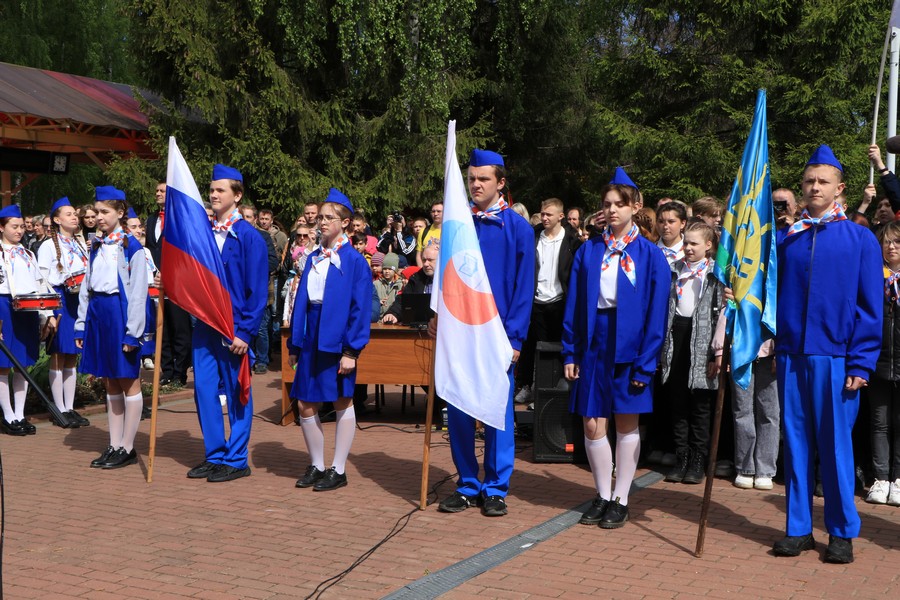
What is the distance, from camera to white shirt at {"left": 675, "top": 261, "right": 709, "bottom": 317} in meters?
7.70

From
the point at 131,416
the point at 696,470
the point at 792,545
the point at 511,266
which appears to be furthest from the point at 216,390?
the point at 792,545

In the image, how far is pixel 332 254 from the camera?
285 inches

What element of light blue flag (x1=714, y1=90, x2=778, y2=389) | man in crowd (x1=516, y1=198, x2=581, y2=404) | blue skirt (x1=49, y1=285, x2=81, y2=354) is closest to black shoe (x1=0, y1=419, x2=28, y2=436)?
blue skirt (x1=49, y1=285, x2=81, y2=354)

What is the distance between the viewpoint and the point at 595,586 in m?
5.10

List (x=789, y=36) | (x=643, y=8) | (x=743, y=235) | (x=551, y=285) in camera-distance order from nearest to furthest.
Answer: (x=743, y=235) → (x=551, y=285) → (x=789, y=36) → (x=643, y=8)

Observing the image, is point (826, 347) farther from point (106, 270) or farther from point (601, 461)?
point (106, 270)

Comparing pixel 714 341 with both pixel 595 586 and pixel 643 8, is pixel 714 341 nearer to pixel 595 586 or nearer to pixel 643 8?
pixel 595 586

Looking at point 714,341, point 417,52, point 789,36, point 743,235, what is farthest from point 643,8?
point 743,235

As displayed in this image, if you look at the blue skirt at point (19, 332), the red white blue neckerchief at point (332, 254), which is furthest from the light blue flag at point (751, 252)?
the blue skirt at point (19, 332)

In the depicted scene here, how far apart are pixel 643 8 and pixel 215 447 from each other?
55.6 ft

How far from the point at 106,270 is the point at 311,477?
7.83 feet

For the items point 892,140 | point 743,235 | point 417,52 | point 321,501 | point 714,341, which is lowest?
point 321,501

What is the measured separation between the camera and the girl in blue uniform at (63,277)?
31.9 feet

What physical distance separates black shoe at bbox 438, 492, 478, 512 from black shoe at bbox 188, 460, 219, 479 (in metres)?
1.91
